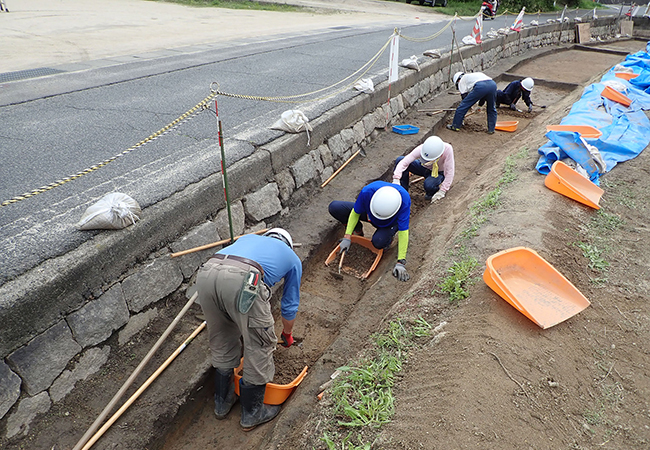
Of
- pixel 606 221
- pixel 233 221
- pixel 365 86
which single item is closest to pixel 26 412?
pixel 233 221

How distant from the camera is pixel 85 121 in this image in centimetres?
538

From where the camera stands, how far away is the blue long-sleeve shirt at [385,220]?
4.64 m

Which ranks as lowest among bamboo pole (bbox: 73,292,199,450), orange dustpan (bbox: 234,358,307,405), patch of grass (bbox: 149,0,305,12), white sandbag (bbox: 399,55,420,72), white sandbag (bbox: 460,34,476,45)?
orange dustpan (bbox: 234,358,307,405)

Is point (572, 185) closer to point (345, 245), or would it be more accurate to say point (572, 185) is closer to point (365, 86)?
point (345, 245)

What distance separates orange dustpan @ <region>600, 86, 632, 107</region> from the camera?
806 centimetres

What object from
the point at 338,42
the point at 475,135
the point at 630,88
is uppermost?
the point at 338,42

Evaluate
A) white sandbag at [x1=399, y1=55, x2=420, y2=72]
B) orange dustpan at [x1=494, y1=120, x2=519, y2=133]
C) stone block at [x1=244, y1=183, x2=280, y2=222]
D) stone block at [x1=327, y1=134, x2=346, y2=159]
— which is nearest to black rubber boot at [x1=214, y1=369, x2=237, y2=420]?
stone block at [x1=244, y1=183, x2=280, y2=222]

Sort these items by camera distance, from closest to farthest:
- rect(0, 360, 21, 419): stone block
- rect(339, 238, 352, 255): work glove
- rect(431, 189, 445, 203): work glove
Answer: rect(0, 360, 21, 419): stone block → rect(339, 238, 352, 255): work glove → rect(431, 189, 445, 203): work glove

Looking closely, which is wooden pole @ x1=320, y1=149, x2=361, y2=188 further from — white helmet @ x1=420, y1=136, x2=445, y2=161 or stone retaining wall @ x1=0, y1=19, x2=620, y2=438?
white helmet @ x1=420, y1=136, x2=445, y2=161

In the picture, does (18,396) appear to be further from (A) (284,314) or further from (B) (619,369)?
(B) (619,369)

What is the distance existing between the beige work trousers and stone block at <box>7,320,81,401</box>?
3.06 feet

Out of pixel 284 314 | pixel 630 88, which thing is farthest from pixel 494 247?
pixel 630 88

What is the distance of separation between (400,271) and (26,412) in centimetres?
340

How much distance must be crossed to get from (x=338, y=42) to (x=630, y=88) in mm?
7150
